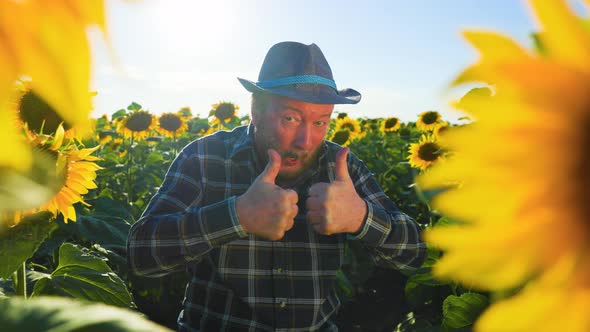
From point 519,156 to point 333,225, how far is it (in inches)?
45.6

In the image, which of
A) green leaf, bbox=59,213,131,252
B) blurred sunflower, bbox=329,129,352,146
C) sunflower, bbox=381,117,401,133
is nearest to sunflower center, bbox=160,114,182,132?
blurred sunflower, bbox=329,129,352,146

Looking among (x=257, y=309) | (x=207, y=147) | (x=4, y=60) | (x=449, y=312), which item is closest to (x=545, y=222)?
(x=4, y=60)

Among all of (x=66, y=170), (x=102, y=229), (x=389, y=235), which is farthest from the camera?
(x=102, y=229)

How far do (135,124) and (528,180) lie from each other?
17.3 feet

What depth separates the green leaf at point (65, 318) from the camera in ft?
0.88

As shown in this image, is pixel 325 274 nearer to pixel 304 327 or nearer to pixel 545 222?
pixel 304 327

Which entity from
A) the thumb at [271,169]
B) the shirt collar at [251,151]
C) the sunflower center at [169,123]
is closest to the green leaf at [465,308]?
the thumb at [271,169]

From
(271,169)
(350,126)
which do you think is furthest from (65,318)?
(350,126)

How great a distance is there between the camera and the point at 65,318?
0.90 feet

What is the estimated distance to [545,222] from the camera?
13.1 inches

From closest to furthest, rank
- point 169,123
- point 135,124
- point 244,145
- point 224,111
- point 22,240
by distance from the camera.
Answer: point 22,240, point 244,145, point 135,124, point 169,123, point 224,111

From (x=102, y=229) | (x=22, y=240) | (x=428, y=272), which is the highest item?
(x=22, y=240)

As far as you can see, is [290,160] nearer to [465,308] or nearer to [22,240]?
[465,308]

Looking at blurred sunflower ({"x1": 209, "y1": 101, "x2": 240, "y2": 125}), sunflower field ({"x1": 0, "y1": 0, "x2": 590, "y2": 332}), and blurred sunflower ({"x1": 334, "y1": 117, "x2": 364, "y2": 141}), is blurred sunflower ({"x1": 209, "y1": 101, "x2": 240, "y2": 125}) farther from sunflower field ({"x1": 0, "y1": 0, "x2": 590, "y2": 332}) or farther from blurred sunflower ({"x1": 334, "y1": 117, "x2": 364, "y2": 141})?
sunflower field ({"x1": 0, "y1": 0, "x2": 590, "y2": 332})
